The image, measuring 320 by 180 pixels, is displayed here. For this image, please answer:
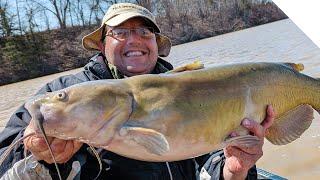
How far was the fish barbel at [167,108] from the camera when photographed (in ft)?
6.43

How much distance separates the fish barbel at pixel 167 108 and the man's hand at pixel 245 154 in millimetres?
38

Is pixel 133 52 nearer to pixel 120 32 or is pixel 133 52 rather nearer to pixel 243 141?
pixel 120 32

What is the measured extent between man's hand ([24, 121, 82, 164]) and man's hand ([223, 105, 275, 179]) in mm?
870

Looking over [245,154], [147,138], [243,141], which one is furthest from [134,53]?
[147,138]

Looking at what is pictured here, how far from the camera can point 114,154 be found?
2.90 metres

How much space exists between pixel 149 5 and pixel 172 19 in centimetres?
443

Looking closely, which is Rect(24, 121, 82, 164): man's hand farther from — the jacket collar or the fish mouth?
the jacket collar

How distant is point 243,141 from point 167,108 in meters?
0.49

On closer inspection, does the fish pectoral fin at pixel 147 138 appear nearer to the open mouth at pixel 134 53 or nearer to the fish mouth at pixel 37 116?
the fish mouth at pixel 37 116

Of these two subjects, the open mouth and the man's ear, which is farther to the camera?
the man's ear

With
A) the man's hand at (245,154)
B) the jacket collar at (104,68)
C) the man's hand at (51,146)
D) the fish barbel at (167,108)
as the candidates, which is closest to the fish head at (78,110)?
the fish barbel at (167,108)

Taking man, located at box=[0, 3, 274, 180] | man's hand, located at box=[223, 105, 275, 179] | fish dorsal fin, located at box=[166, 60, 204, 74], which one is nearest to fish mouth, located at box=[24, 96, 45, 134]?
man, located at box=[0, 3, 274, 180]

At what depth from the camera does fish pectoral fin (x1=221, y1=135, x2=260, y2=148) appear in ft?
7.34

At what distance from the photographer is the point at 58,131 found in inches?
76.1
